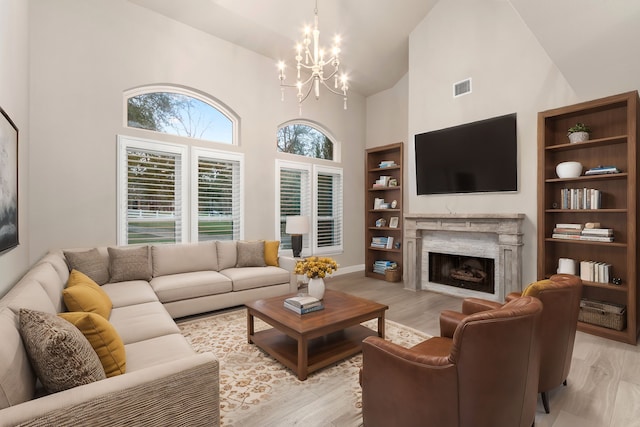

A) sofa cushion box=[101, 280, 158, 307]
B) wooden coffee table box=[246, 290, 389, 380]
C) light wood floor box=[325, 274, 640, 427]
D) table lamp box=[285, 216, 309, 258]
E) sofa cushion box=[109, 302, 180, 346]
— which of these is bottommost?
light wood floor box=[325, 274, 640, 427]

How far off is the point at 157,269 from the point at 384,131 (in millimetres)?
5059

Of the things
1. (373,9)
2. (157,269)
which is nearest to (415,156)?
(373,9)

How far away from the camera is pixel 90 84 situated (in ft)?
12.2

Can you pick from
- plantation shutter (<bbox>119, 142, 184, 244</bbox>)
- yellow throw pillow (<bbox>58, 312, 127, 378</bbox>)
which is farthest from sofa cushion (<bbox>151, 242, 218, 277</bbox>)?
yellow throw pillow (<bbox>58, 312, 127, 378</bbox>)

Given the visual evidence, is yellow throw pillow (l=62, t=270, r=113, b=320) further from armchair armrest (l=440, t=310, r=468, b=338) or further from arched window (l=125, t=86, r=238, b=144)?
arched window (l=125, t=86, r=238, b=144)

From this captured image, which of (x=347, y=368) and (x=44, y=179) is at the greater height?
(x=44, y=179)

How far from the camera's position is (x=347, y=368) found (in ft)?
8.37

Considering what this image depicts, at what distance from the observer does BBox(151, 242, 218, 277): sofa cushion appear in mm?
3889

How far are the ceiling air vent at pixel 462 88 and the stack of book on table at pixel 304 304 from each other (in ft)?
12.8

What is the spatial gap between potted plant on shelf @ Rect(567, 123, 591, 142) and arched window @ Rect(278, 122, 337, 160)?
156 inches

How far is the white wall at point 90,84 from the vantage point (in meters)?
3.45

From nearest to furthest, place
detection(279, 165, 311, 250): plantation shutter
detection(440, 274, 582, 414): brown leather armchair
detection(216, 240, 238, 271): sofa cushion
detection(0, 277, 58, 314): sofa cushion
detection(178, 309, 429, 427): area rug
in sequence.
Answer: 1. detection(0, 277, 58, 314): sofa cushion
2. detection(440, 274, 582, 414): brown leather armchair
3. detection(178, 309, 429, 427): area rug
4. detection(216, 240, 238, 271): sofa cushion
5. detection(279, 165, 311, 250): plantation shutter

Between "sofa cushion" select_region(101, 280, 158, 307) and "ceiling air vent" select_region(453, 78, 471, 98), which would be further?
"ceiling air vent" select_region(453, 78, 471, 98)

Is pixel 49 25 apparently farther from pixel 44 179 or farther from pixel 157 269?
pixel 157 269
